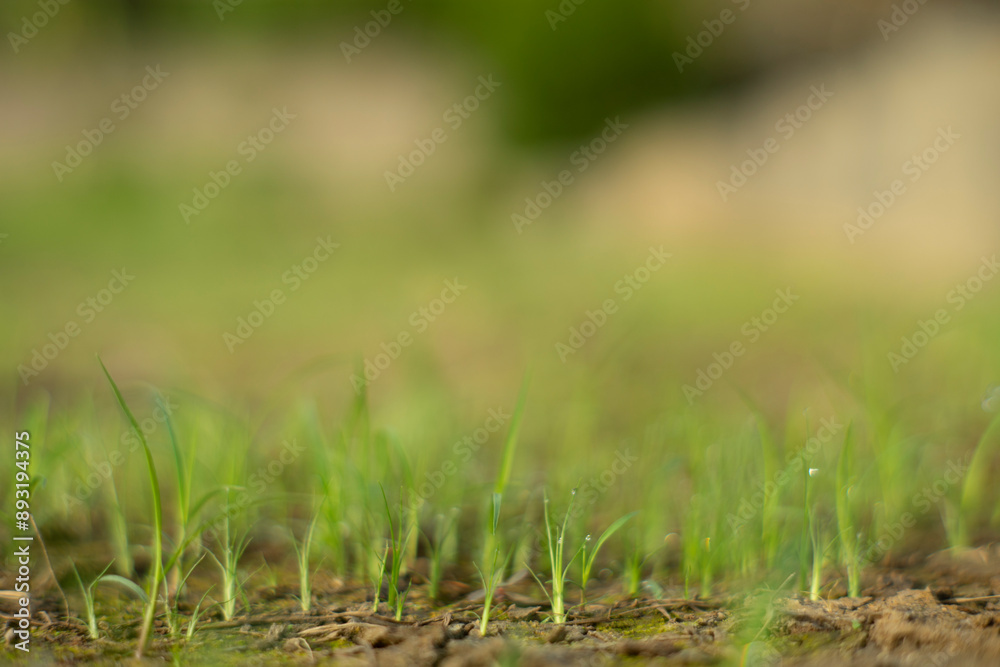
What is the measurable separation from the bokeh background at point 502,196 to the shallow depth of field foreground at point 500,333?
0.11ft

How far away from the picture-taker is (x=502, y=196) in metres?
7.40

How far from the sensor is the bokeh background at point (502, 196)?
303 cm

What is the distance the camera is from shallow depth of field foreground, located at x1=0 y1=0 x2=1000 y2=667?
1063 millimetres

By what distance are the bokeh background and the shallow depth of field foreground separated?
0.11 feet

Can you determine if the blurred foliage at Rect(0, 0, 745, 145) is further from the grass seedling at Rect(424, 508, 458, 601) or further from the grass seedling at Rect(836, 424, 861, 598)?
the grass seedling at Rect(424, 508, 458, 601)

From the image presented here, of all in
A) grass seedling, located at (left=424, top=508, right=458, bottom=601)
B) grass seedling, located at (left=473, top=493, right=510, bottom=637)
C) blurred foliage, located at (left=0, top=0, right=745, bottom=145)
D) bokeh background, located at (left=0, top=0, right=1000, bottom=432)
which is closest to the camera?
grass seedling, located at (left=473, top=493, right=510, bottom=637)

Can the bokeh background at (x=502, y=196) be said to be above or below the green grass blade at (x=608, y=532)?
above

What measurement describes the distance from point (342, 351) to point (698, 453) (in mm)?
2299

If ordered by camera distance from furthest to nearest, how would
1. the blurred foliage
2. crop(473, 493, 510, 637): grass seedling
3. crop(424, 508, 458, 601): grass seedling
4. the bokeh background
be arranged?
the blurred foliage
the bokeh background
crop(424, 508, 458, 601): grass seedling
crop(473, 493, 510, 637): grass seedling

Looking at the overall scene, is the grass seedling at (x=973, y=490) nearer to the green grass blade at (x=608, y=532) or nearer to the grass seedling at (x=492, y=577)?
the green grass blade at (x=608, y=532)

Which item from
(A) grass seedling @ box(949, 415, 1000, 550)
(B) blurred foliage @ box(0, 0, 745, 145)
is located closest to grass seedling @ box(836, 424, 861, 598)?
(A) grass seedling @ box(949, 415, 1000, 550)

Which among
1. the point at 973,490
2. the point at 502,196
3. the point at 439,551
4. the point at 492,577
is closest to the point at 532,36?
the point at 502,196

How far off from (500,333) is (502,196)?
391cm

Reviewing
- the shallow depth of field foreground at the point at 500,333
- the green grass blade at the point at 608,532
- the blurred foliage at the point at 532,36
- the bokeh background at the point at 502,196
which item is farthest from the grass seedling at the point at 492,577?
the blurred foliage at the point at 532,36
